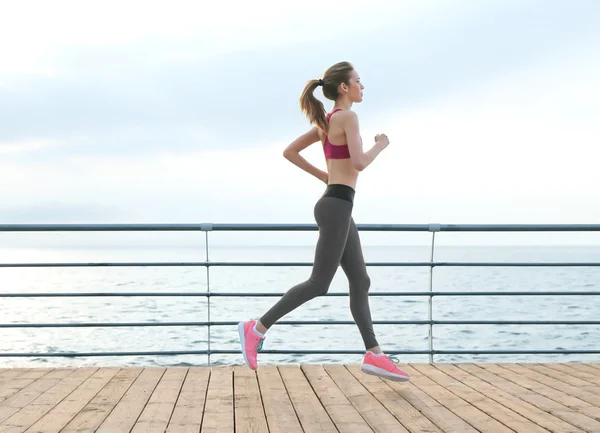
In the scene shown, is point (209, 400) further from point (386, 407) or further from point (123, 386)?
point (386, 407)

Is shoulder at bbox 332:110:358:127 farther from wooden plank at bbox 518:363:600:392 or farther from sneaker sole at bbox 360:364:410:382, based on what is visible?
wooden plank at bbox 518:363:600:392

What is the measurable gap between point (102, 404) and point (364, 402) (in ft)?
4.21

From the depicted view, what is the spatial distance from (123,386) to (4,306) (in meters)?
20.5

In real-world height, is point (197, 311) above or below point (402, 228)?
below

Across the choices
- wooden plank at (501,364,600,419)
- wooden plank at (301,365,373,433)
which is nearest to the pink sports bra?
wooden plank at (301,365,373,433)

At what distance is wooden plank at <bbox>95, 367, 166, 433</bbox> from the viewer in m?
3.14

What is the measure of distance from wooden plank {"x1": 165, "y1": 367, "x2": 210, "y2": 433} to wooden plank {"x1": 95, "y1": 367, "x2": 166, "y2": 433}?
171mm

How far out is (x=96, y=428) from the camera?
122 inches

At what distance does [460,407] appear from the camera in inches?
137

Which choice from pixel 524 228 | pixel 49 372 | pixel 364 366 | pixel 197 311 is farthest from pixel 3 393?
pixel 197 311

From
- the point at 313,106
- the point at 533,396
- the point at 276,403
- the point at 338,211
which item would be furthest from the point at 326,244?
the point at 533,396

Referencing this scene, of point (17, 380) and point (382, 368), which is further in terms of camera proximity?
point (17, 380)

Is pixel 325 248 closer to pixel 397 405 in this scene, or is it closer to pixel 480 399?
pixel 397 405

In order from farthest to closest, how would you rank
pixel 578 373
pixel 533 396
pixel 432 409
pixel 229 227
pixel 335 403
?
pixel 229 227 → pixel 578 373 → pixel 533 396 → pixel 335 403 → pixel 432 409
